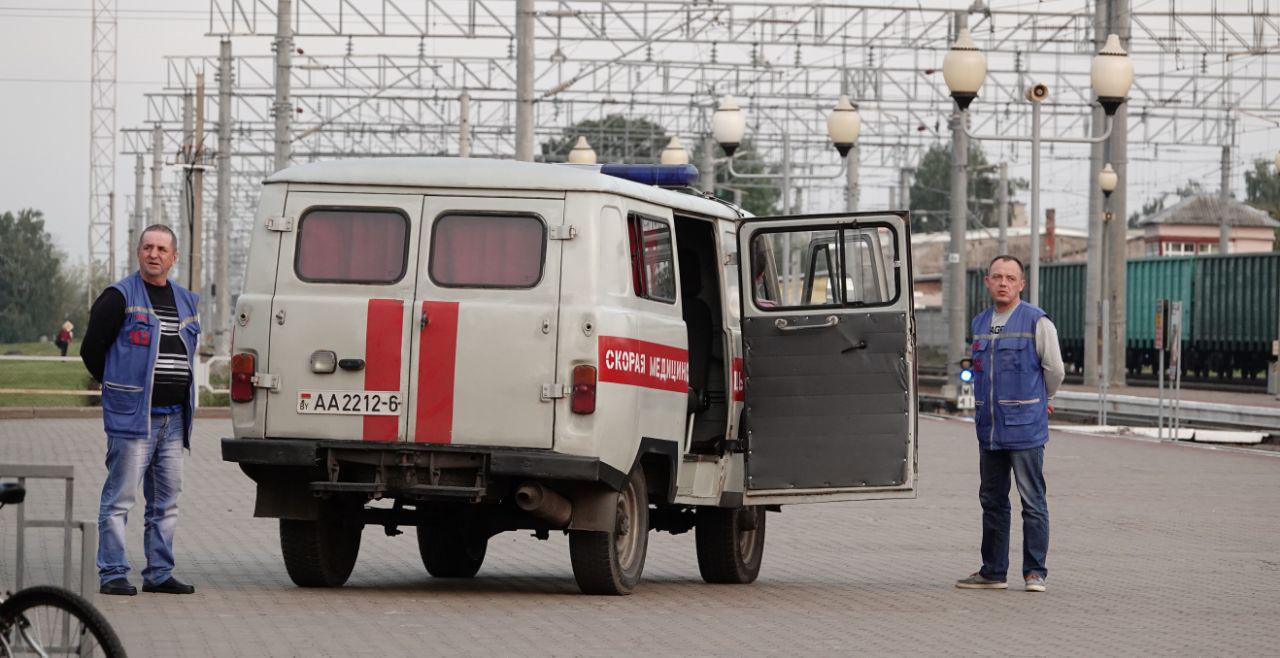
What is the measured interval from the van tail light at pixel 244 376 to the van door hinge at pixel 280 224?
2.35 feet

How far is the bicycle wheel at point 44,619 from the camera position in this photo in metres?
6.38

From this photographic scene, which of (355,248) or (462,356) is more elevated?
(355,248)

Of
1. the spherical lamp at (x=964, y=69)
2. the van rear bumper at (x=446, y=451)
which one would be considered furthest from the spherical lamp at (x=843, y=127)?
the van rear bumper at (x=446, y=451)

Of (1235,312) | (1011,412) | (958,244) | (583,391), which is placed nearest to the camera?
(583,391)

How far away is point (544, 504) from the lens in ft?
36.5

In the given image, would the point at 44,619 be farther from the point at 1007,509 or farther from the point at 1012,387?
the point at 1007,509

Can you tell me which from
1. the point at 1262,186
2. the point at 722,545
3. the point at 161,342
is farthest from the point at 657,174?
the point at 1262,186

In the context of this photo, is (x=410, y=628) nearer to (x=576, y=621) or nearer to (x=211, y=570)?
(x=576, y=621)

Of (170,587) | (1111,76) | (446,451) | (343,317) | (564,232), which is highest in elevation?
(1111,76)

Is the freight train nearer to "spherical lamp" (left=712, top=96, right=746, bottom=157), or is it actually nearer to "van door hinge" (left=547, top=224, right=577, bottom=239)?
"spherical lamp" (left=712, top=96, right=746, bottom=157)

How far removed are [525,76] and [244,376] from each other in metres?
12.6

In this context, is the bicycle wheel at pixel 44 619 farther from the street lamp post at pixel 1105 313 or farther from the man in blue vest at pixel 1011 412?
the street lamp post at pixel 1105 313

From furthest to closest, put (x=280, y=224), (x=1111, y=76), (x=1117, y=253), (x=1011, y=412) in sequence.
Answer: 1. (x=1117, y=253)
2. (x=1111, y=76)
3. (x=1011, y=412)
4. (x=280, y=224)

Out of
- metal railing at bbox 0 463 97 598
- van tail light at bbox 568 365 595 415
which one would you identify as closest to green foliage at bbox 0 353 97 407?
van tail light at bbox 568 365 595 415
